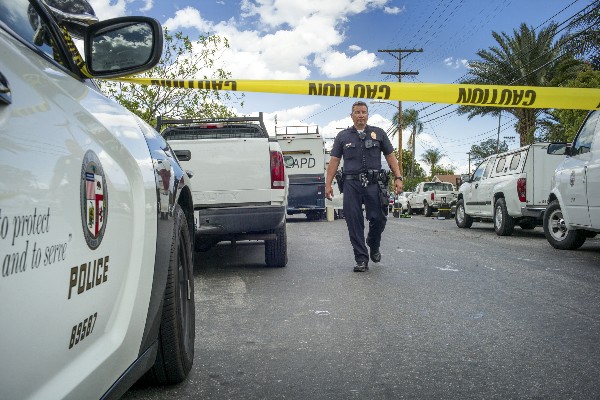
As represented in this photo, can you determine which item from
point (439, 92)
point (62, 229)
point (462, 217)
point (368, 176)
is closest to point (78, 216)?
point (62, 229)

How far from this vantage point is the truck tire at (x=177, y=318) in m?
2.77

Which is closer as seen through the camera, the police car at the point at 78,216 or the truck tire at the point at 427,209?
the police car at the point at 78,216

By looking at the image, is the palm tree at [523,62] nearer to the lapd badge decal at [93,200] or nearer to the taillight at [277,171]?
the taillight at [277,171]

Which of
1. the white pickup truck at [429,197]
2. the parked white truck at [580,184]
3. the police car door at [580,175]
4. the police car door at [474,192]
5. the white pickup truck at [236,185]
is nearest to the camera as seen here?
the white pickup truck at [236,185]

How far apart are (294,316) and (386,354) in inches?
48.7

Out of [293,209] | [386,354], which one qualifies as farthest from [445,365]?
[293,209]

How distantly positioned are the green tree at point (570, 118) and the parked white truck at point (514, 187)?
8.72 m

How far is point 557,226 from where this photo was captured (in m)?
10.3

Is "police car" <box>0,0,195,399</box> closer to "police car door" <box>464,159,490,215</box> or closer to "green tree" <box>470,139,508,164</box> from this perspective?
"police car door" <box>464,159,490,215</box>

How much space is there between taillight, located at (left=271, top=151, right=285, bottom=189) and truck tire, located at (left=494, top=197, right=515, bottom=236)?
25.1 ft

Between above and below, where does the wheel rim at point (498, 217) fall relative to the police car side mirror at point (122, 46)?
below

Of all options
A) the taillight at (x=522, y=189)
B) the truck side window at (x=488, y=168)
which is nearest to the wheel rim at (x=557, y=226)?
the taillight at (x=522, y=189)

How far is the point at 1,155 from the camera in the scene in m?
1.23

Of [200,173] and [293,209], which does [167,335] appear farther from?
[293,209]
